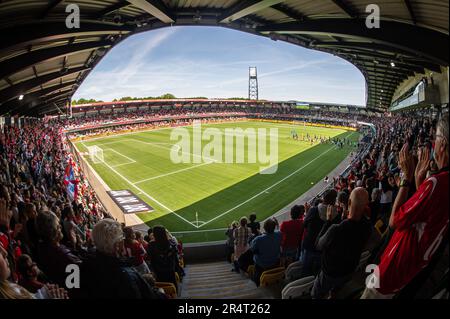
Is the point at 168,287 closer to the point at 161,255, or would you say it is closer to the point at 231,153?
the point at 161,255

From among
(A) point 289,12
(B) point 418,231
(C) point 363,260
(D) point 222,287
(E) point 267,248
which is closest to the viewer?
(B) point 418,231

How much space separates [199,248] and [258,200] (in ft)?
32.0

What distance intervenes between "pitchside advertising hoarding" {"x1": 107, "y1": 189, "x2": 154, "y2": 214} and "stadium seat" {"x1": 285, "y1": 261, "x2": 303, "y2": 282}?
1491 cm

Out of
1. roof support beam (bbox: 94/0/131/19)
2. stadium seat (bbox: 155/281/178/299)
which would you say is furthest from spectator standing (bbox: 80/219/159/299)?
roof support beam (bbox: 94/0/131/19)

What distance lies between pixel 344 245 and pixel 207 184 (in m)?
21.3

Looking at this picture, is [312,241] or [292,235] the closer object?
[312,241]

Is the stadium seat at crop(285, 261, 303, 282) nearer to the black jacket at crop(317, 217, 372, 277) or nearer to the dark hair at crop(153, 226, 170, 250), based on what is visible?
the black jacket at crop(317, 217, 372, 277)

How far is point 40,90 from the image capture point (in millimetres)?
18344

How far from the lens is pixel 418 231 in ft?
7.69

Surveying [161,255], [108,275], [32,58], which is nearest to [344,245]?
[108,275]

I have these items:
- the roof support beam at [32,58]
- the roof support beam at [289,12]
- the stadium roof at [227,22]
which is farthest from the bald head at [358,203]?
the roof support beam at [32,58]

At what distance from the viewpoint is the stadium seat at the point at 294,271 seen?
15.6ft

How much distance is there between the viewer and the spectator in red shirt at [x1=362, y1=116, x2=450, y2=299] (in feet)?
7.30

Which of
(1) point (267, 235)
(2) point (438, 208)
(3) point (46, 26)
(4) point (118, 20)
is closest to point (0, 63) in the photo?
(3) point (46, 26)
